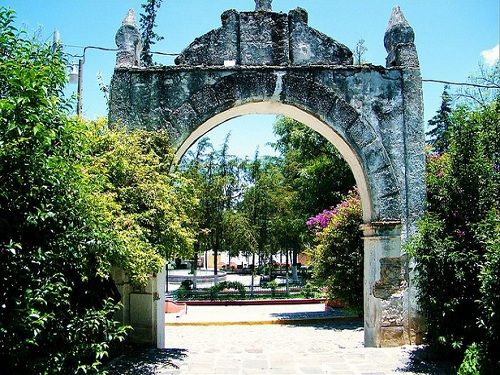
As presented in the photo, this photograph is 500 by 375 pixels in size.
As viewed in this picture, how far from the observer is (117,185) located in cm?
623

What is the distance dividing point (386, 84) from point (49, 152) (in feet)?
17.4

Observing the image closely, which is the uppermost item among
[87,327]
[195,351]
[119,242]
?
[119,242]

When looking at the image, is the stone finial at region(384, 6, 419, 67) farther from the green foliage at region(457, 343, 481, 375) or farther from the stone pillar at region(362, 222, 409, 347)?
the green foliage at region(457, 343, 481, 375)

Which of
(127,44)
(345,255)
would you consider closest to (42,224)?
(127,44)

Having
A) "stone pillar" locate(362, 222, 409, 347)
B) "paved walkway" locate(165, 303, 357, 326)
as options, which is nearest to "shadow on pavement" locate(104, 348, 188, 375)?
"stone pillar" locate(362, 222, 409, 347)

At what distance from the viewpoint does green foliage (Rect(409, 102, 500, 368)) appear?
20.3 feet

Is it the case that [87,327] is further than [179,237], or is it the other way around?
[179,237]

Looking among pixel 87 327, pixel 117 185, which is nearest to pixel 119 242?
pixel 87 327

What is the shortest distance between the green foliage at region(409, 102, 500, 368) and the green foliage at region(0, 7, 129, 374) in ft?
12.7

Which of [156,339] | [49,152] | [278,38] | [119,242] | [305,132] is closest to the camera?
[49,152]

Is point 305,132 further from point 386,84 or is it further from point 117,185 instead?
point 117,185

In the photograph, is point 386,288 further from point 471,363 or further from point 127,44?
point 127,44

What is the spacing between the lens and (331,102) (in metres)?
7.76

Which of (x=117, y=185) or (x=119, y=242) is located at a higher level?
(x=117, y=185)
